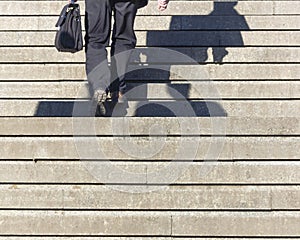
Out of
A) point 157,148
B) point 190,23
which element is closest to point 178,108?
point 157,148

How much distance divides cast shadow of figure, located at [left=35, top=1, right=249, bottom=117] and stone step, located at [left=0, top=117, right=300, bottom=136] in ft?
1.38

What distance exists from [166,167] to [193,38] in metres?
2.53

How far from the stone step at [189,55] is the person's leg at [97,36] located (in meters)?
Answer: 1.46

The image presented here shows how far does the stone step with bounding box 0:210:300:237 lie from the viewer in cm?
449

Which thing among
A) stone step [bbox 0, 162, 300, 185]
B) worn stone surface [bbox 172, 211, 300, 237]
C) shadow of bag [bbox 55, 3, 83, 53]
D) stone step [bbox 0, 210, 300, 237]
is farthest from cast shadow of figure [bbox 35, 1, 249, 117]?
worn stone surface [bbox 172, 211, 300, 237]

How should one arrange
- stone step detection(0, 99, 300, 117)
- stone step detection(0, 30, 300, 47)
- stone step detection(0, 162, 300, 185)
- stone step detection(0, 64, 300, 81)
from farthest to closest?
stone step detection(0, 30, 300, 47) → stone step detection(0, 64, 300, 81) → stone step detection(0, 99, 300, 117) → stone step detection(0, 162, 300, 185)

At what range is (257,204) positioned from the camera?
457 centimetres

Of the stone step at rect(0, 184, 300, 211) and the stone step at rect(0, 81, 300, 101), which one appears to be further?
the stone step at rect(0, 81, 300, 101)

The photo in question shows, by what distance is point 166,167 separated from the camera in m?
4.69

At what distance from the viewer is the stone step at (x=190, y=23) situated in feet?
23.0

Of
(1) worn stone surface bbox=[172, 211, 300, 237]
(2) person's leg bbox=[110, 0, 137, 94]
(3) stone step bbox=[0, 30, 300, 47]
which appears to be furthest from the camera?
(3) stone step bbox=[0, 30, 300, 47]

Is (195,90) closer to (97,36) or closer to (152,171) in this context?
(97,36)

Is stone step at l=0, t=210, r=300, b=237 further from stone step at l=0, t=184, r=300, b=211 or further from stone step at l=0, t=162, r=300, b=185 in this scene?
stone step at l=0, t=162, r=300, b=185

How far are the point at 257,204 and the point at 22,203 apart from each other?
5.28 ft
